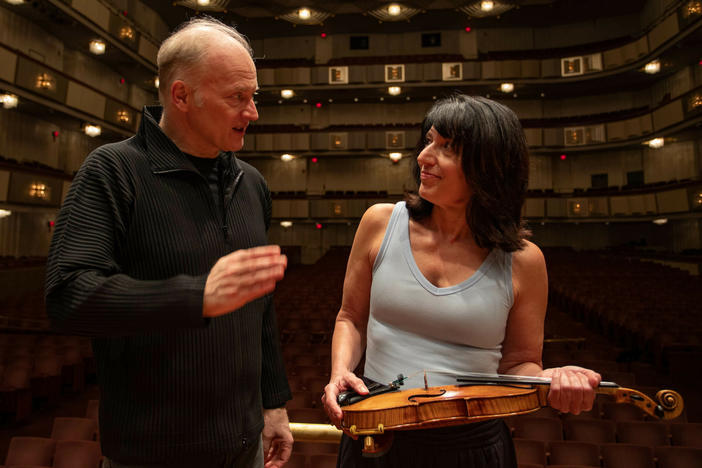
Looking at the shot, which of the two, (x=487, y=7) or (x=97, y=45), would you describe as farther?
(x=487, y=7)

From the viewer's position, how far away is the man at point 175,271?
712 mm

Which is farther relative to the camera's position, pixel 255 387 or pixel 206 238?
pixel 255 387

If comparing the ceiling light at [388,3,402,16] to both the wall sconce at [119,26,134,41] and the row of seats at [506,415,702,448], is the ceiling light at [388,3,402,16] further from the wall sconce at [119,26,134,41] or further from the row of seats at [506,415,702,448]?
the row of seats at [506,415,702,448]

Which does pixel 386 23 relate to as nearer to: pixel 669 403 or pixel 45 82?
pixel 45 82

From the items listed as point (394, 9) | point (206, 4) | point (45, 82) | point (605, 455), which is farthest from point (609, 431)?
point (206, 4)

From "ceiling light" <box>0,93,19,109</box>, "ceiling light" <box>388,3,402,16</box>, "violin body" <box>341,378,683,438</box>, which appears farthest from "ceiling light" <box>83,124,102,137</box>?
"violin body" <box>341,378,683,438</box>

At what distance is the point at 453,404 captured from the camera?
888 millimetres

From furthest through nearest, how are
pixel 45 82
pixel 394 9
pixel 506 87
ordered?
pixel 506 87 < pixel 394 9 < pixel 45 82

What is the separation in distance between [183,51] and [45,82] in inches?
459

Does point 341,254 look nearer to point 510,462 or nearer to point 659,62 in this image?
point 659,62

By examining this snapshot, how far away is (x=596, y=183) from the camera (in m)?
16.7

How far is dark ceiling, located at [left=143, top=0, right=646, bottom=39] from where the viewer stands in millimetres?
14984

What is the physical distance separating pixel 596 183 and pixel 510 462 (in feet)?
58.3


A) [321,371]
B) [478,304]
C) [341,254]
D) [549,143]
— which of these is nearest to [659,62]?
[549,143]
